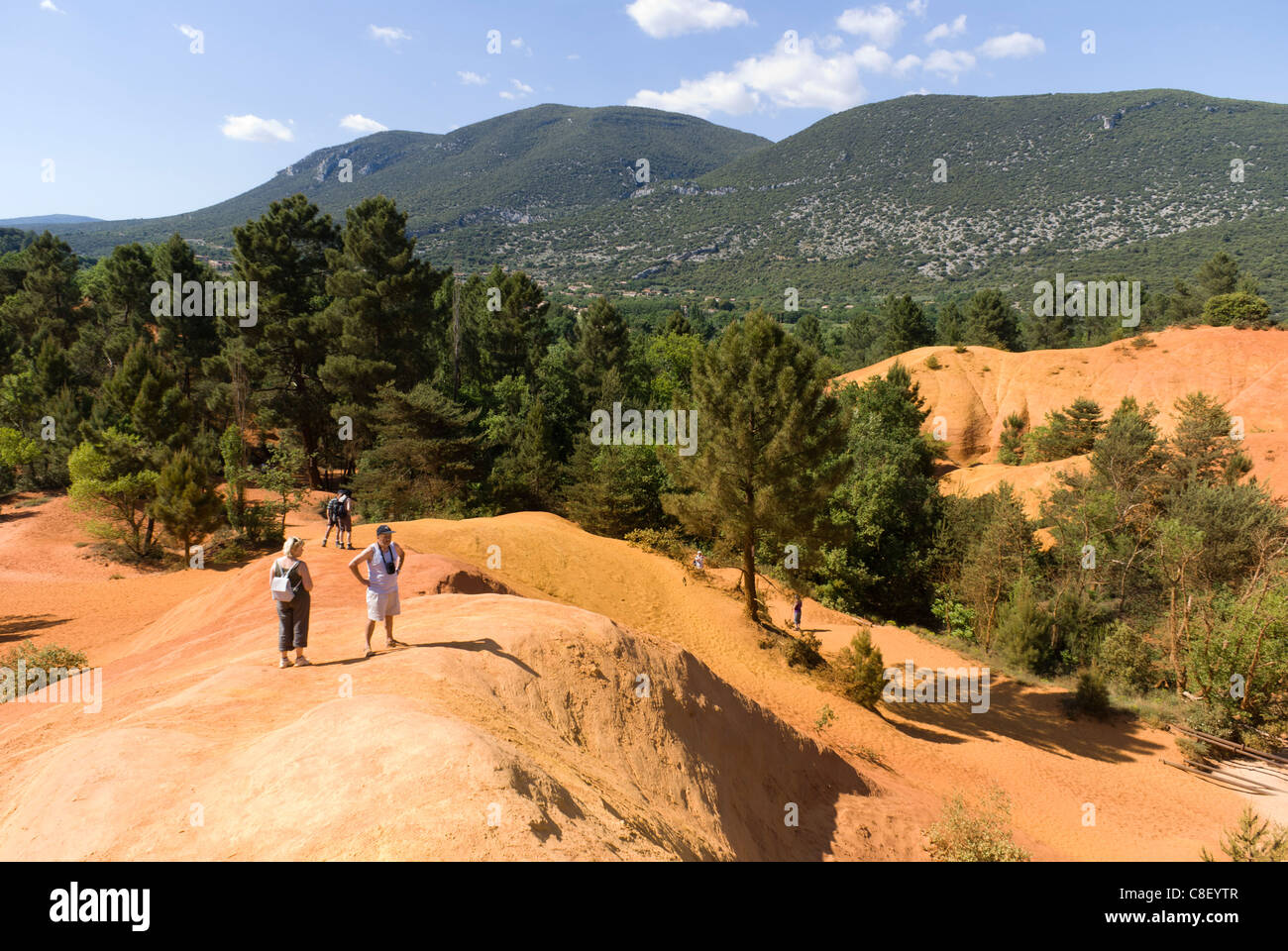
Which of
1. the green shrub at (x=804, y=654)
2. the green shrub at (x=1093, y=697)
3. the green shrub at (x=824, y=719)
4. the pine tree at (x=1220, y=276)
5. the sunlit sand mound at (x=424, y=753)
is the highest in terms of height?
the pine tree at (x=1220, y=276)

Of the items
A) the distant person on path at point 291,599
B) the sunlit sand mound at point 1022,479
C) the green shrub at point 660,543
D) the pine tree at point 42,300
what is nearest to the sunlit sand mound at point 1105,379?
the sunlit sand mound at point 1022,479

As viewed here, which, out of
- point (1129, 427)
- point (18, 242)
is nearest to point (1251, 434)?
point (1129, 427)

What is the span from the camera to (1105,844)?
39.8 feet

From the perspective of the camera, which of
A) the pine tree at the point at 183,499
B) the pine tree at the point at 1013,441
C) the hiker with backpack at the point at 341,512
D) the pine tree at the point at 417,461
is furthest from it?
the pine tree at the point at 1013,441

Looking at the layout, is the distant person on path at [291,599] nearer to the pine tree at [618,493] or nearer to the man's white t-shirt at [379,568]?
the man's white t-shirt at [379,568]

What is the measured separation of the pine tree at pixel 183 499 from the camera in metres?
23.8

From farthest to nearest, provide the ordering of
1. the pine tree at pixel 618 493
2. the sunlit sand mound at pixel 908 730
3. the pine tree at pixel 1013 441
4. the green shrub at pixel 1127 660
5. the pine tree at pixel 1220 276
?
1. the pine tree at pixel 1220 276
2. the pine tree at pixel 1013 441
3. the pine tree at pixel 618 493
4. the green shrub at pixel 1127 660
5. the sunlit sand mound at pixel 908 730

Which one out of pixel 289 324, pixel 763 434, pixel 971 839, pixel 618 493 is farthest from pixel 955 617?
pixel 289 324

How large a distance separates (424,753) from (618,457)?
965 inches

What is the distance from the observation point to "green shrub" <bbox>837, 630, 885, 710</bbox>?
53.8 ft

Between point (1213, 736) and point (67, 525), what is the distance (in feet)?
143

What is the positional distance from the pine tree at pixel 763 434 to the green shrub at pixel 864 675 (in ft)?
10.9
